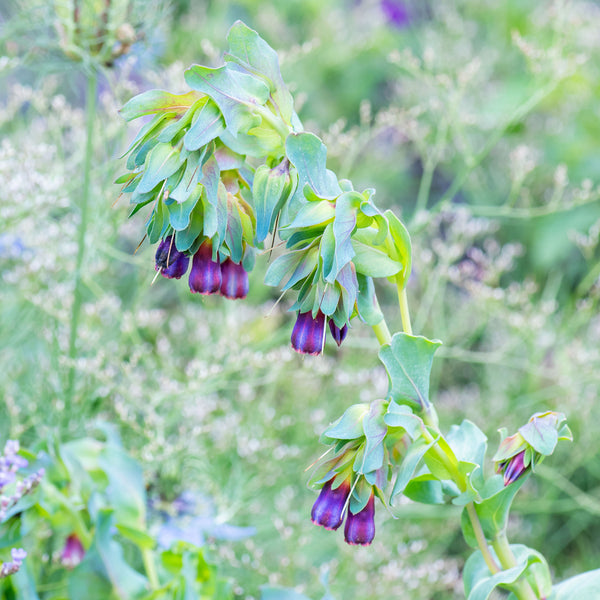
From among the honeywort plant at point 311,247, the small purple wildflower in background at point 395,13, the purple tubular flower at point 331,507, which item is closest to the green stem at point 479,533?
the honeywort plant at point 311,247

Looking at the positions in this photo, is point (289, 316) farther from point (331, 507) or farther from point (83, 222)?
point (331, 507)

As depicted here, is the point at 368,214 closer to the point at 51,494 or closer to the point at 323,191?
the point at 323,191

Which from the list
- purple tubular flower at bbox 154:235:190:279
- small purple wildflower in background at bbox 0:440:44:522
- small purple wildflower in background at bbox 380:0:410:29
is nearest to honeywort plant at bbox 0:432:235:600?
small purple wildflower in background at bbox 0:440:44:522

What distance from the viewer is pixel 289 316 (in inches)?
71.1

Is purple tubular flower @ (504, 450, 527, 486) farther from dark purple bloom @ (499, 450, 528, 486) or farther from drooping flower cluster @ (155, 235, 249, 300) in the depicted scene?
drooping flower cluster @ (155, 235, 249, 300)

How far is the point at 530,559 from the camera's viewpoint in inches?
22.3

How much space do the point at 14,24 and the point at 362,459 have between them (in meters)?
0.96

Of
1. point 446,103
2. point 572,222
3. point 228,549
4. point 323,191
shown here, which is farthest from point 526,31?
point 323,191

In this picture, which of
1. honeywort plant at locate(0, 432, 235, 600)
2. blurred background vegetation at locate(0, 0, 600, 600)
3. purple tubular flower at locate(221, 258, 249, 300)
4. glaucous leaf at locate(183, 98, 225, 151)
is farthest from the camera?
blurred background vegetation at locate(0, 0, 600, 600)

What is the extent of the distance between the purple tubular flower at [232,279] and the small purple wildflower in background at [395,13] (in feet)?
7.65

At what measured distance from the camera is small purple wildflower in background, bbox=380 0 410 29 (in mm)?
2665

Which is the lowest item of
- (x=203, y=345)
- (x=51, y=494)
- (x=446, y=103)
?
(x=203, y=345)

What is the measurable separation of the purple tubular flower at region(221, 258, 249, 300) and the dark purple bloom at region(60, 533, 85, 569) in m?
0.35

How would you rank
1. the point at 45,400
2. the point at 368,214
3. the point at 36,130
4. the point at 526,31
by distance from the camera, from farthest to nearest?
the point at 526,31 → the point at 36,130 → the point at 45,400 → the point at 368,214
